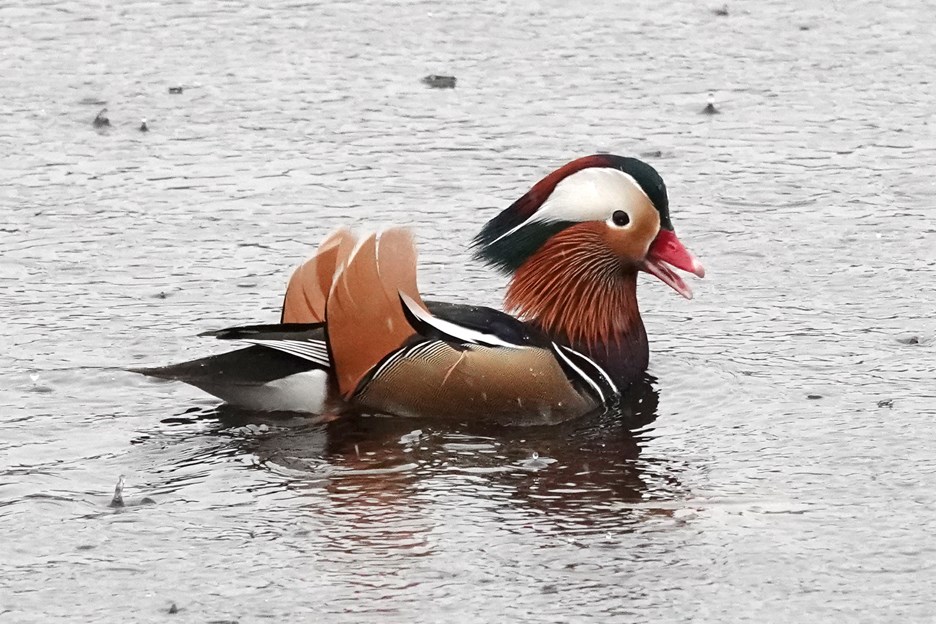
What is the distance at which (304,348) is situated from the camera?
6953mm

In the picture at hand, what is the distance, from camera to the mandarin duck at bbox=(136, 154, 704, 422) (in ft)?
22.7

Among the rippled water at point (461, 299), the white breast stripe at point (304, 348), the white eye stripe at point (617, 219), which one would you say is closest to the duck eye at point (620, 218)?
the white eye stripe at point (617, 219)

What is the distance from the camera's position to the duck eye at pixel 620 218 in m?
7.35

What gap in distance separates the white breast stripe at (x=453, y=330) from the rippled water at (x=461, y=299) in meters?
0.33

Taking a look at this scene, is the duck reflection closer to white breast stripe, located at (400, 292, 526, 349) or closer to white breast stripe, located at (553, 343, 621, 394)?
white breast stripe, located at (553, 343, 621, 394)

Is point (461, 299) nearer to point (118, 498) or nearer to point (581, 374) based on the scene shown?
point (581, 374)

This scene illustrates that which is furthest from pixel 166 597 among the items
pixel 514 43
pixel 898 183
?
pixel 514 43

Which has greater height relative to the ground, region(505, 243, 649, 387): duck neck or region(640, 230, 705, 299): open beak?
region(640, 230, 705, 299): open beak

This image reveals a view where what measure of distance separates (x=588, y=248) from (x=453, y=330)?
80 cm

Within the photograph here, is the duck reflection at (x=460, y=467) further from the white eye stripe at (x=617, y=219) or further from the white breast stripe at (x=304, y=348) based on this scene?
the white eye stripe at (x=617, y=219)

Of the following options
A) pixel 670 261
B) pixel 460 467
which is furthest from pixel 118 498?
pixel 670 261

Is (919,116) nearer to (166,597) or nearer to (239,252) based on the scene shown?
(239,252)

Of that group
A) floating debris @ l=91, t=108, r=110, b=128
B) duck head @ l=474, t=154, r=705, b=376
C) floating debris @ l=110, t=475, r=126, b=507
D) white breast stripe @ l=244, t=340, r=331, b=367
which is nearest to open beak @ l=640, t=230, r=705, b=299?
duck head @ l=474, t=154, r=705, b=376

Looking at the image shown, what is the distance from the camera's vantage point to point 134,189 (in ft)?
31.2
